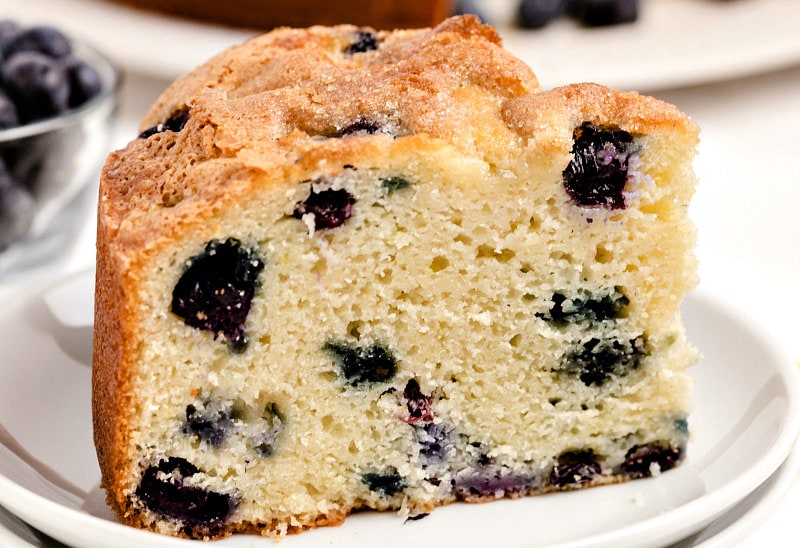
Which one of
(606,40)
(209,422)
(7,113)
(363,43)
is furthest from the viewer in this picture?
(606,40)

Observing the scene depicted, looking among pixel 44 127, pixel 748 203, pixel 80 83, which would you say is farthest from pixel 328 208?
pixel 748 203

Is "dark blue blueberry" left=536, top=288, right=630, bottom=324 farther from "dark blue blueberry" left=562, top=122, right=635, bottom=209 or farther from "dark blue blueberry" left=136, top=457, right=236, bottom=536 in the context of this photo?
"dark blue blueberry" left=136, top=457, right=236, bottom=536

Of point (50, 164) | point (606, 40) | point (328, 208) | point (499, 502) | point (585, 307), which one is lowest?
point (606, 40)

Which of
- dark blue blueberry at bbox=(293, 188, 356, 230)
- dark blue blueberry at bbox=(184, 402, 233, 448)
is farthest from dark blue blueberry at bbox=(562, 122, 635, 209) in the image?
dark blue blueberry at bbox=(184, 402, 233, 448)

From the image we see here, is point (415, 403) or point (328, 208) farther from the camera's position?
point (415, 403)

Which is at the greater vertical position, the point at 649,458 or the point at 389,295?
the point at 389,295

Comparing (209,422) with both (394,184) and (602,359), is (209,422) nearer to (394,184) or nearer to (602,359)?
(394,184)

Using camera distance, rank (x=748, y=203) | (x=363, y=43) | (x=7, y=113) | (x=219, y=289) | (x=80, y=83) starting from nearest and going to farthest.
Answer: (x=219, y=289) → (x=363, y=43) → (x=7, y=113) → (x=80, y=83) → (x=748, y=203)
